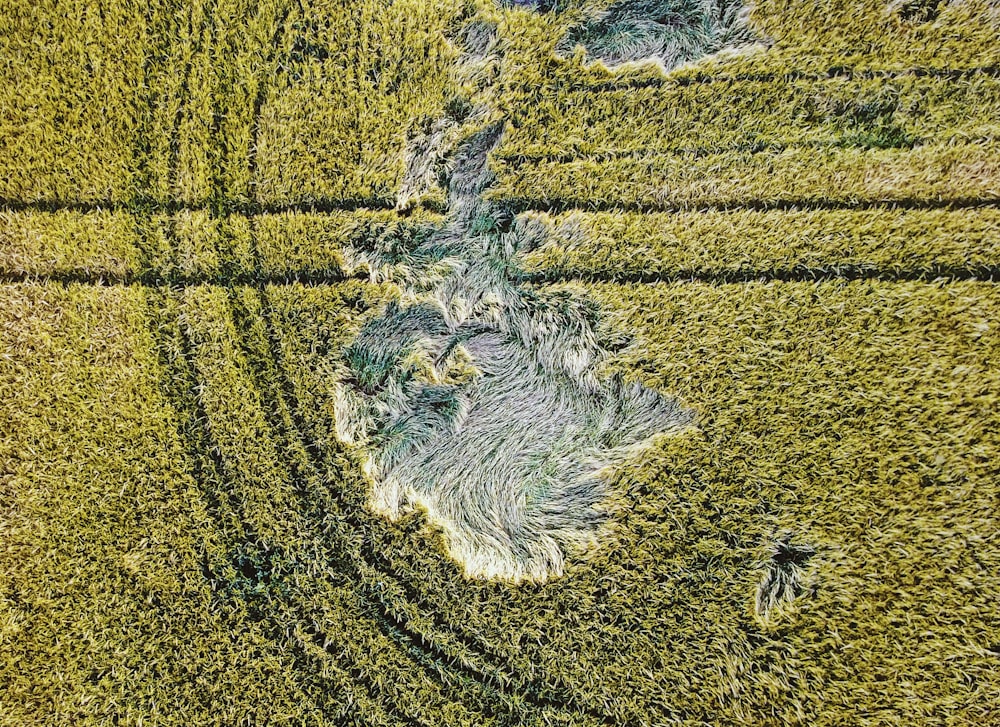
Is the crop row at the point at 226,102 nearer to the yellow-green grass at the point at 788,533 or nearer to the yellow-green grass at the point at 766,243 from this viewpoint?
the yellow-green grass at the point at 766,243

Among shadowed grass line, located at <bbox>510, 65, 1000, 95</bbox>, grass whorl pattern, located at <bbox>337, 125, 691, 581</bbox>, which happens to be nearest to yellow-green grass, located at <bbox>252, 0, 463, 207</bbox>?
grass whorl pattern, located at <bbox>337, 125, 691, 581</bbox>

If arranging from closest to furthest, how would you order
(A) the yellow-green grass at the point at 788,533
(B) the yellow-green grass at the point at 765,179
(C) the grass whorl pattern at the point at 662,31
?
(A) the yellow-green grass at the point at 788,533
(B) the yellow-green grass at the point at 765,179
(C) the grass whorl pattern at the point at 662,31

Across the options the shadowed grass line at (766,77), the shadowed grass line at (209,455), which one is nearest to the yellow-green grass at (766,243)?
the shadowed grass line at (766,77)

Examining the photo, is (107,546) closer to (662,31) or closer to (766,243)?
(766,243)

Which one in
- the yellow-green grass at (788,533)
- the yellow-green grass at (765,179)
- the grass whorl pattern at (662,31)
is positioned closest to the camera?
the yellow-green grass at (788,533)

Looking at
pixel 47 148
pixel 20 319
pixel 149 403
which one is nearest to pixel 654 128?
pixel 149 403

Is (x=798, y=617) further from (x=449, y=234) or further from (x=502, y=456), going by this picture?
(x=449, y=234)

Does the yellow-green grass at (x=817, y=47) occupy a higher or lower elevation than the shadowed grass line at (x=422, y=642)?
higher
